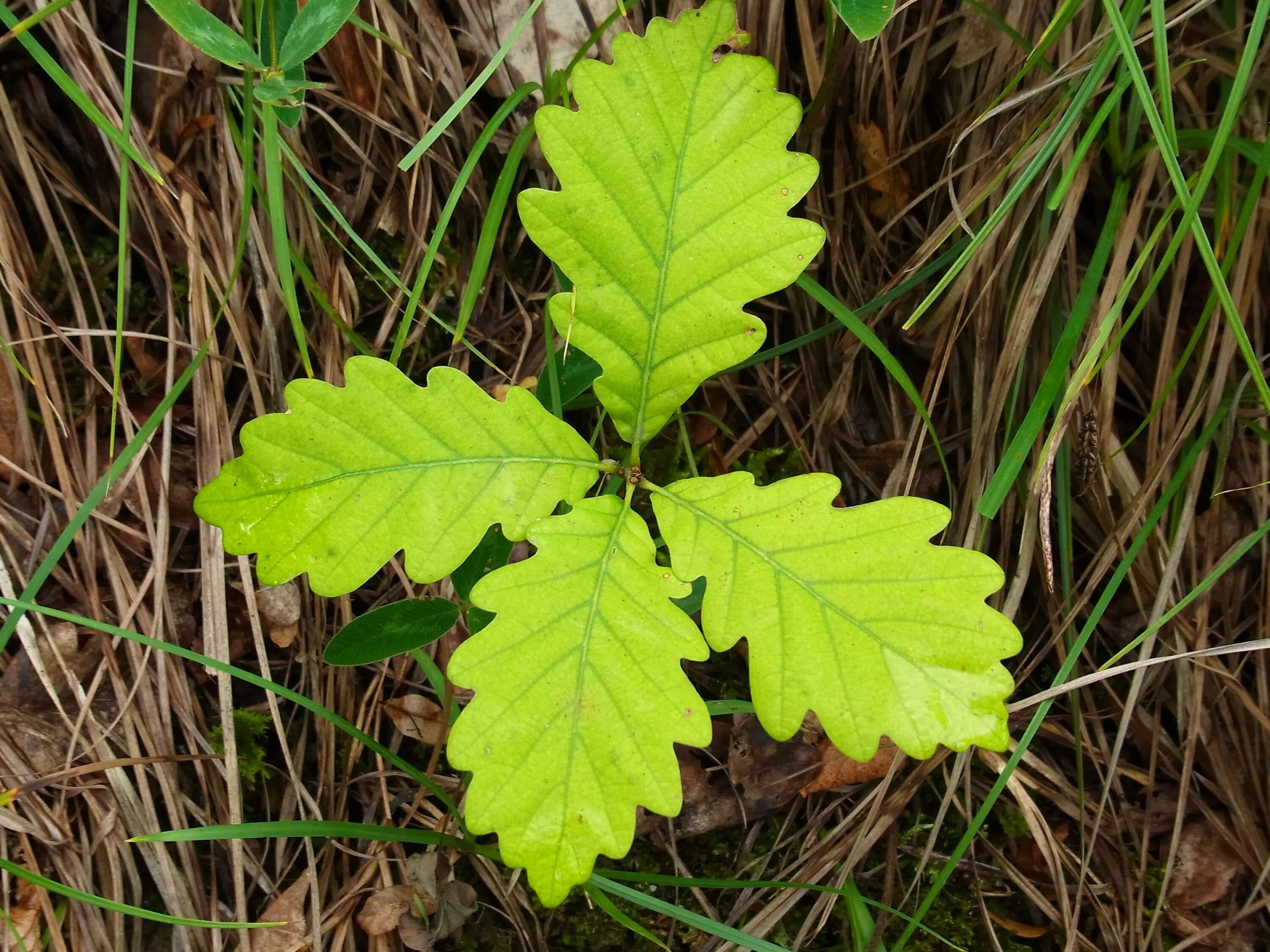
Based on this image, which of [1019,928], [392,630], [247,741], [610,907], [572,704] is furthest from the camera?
[1019,928]

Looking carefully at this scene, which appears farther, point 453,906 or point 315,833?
point 453,906

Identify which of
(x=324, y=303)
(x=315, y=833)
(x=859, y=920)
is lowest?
(x=859, y=920)

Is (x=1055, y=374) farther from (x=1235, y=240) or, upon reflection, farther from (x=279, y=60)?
(x=279, y=60)

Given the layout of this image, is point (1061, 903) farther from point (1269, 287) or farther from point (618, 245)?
point (618, 245)

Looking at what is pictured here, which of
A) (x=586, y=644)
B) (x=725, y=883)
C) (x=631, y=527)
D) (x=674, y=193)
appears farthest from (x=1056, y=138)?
(x=725, y=883)

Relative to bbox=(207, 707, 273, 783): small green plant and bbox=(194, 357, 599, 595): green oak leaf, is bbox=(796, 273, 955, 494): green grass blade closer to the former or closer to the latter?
bbox=(194, 357, 599, 595): green oak leaf

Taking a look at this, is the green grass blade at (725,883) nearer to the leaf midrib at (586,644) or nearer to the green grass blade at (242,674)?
the green grass blade at (242,674)

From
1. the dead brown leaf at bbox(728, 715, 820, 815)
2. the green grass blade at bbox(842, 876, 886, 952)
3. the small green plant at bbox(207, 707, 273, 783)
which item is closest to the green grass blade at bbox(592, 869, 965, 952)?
the green grass blade at bbox(842, 876, 886, 952)
